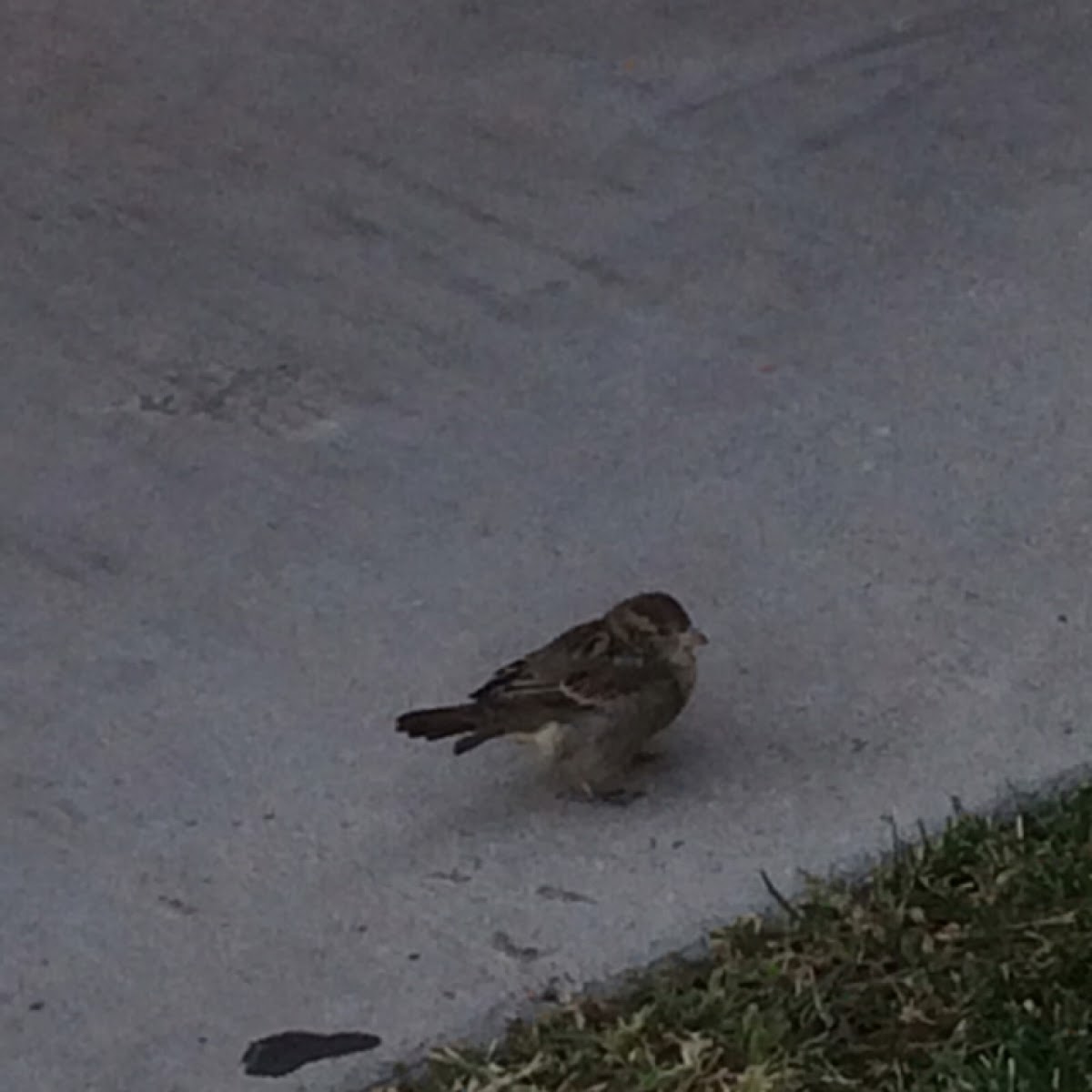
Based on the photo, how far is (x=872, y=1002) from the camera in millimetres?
3895

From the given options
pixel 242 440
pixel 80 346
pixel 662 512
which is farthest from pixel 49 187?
pixel 662 512

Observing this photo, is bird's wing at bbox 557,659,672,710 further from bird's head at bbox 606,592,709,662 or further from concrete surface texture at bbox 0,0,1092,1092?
concrete surface texture at bbox 0,0,1092,1092

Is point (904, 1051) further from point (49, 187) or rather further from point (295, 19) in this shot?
point (295, 19)

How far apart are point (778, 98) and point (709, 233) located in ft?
2.40

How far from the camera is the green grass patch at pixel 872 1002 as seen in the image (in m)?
3.74

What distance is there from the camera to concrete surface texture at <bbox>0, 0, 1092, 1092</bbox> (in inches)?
166

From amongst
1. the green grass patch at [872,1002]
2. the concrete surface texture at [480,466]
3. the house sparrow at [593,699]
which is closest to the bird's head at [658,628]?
the house sparrow at [593,699]

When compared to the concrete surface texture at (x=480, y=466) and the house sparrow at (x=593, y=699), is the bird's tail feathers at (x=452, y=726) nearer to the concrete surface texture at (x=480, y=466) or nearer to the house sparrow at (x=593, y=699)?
the house sparrow at (x=593, y=699)

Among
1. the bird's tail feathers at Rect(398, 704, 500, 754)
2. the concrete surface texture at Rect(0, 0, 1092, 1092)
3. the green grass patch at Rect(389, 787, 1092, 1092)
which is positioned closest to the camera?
the green grass patch at Rect(389, 787, 1092, 1092)

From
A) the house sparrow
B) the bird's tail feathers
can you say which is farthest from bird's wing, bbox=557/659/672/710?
the bird's tail feathers

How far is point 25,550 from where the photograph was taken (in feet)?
16.9

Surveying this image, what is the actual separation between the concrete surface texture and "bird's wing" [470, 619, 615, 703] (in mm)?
156

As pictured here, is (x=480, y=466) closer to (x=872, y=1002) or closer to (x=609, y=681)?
(x=609, y=681)

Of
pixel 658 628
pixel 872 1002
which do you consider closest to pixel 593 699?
pixel 658 628
